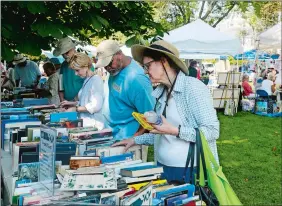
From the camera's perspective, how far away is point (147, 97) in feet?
10.9

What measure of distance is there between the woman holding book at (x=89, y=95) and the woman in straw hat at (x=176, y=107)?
131cm

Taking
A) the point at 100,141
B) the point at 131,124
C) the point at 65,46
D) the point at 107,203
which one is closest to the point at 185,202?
the point at 107,203

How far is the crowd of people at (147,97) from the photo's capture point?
2342 millimetres

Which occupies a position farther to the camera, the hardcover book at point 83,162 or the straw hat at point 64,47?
the straw hat at point 64,47

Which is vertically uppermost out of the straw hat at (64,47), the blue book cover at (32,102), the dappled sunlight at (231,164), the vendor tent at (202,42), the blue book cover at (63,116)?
the vendor tent at (202,42)

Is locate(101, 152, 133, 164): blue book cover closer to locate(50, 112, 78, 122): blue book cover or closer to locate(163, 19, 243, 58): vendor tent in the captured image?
locate(50, 112, 78, 122): blue book cover

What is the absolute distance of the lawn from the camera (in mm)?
5258

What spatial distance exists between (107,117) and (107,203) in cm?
188

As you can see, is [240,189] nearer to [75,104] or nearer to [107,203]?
[75,104]

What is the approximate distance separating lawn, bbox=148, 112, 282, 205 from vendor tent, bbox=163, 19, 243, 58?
6.22 feet

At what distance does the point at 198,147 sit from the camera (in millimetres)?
2186

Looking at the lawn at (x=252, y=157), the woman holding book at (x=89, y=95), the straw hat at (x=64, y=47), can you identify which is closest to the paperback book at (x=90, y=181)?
the woman holding book at (x=89, y=95)

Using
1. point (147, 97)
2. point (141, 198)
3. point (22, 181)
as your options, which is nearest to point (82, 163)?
point (22, 181)

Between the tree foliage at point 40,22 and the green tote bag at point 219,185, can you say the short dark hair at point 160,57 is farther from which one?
the tree foliage at point 40,22
